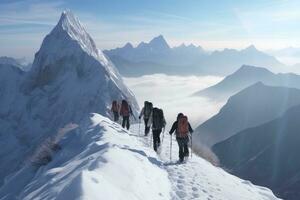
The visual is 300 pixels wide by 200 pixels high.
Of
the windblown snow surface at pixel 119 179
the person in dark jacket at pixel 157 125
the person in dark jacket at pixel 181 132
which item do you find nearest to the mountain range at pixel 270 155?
the person in dark jacket at pixel 157 125

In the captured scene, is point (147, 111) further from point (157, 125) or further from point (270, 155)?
point (270, 155)

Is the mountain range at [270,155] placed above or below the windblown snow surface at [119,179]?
below

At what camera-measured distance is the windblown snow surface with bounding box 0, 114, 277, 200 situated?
13.2 meters

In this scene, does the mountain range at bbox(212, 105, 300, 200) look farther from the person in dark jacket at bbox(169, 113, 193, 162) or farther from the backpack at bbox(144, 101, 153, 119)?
the person in dark jacket at bbox(169, 113, 193, 162)

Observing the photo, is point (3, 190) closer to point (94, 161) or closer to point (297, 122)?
point (94, 161)

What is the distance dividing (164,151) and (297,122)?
134779 millimetres

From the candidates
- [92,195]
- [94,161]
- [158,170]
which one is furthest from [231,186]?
[92,195]

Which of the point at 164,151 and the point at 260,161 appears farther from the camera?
the point at 260,161

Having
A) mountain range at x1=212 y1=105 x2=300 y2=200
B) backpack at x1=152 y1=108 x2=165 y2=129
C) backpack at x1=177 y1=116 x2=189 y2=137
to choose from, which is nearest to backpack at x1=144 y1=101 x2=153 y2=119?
backpack at x1=152 y1=108 x2=165 y2=129

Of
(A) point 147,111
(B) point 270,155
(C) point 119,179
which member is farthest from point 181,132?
(B) point 270,155

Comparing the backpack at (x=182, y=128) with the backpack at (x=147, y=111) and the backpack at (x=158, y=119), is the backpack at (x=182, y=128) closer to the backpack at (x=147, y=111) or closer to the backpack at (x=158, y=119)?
the backpack at (x=158, y=119)

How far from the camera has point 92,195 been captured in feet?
38.7

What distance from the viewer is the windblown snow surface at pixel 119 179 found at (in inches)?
519

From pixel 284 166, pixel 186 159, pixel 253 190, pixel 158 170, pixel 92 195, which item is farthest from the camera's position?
pixel 284 166
